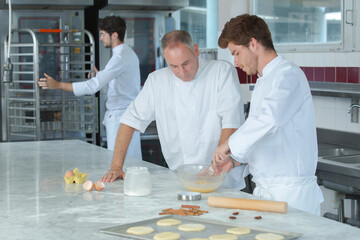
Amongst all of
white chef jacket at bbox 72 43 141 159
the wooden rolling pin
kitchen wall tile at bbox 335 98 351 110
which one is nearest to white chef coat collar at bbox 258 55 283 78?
the wooden rolling pin

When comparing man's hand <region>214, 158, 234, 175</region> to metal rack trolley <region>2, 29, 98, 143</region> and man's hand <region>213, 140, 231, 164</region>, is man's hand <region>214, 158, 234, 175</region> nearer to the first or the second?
man's hand <region>213, 140, 231, 164</region>

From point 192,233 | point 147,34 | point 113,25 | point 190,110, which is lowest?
point 192,233

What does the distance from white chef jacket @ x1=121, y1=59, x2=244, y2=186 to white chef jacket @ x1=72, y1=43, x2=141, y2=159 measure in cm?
198

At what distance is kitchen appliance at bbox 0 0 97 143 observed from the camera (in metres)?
6.21

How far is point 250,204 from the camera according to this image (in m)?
1.98

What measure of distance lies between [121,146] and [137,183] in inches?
26.5

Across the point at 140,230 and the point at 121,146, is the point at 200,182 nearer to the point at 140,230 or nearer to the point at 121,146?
the point at 140,230

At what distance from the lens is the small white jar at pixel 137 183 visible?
2.24m

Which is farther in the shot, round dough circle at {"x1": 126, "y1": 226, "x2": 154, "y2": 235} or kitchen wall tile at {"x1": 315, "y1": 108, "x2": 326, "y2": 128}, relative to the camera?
kitchen wall tile at {"x1": 315, "y1": 108, "x2": 326, "y2": 128}

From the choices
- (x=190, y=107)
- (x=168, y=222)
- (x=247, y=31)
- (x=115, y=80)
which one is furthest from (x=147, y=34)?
(x=168, y=222)

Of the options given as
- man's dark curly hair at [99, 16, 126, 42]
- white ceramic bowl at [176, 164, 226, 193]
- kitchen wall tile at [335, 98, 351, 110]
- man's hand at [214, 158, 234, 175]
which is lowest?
white ceramic bowl at [176, 164, 226, 193]

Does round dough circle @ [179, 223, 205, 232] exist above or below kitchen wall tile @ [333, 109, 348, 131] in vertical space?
below

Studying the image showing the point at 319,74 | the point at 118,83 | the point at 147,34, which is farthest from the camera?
the point at 147,34

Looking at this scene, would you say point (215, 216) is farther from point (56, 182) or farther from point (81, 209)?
point (56, 182)
